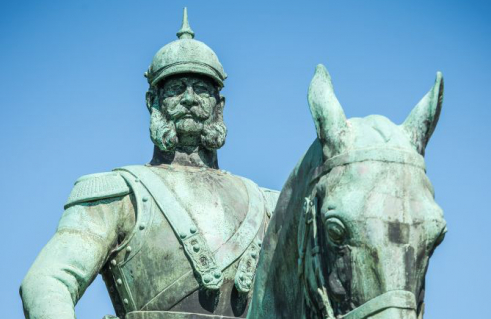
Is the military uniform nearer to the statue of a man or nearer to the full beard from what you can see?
the statue of a man

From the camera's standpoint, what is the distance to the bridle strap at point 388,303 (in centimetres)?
580

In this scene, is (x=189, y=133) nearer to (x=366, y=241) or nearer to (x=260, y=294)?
(x=260, y=294)

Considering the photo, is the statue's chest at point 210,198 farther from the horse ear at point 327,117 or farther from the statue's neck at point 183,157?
the horse ear at point 327,117

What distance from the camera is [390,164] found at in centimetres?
614

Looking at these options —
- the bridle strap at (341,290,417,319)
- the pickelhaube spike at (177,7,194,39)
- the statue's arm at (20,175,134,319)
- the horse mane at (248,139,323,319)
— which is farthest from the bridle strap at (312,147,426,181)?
the pickelhaube spike at (177,7,194,39)

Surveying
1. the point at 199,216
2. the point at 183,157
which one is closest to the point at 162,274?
the point at 199,216

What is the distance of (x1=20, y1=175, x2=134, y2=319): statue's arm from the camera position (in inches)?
357

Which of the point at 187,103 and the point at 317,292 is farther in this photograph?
the point at 187,103

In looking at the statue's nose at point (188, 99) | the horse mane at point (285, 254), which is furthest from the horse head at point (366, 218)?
the statue's nose at point (188, 99)

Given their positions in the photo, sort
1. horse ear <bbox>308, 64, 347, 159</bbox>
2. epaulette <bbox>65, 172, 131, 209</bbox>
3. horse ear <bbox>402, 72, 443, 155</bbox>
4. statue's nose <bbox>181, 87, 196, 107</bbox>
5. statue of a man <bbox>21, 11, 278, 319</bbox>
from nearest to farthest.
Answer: horse ear <bbox>308, 64, 347, 159</bbox>, horse ear <bbox>402, 72, 443, 155</bbox>, statue of a man <bbox>21, 11, 278, 319</bbox>, epaulette <bbox>65, 172, 131, 209</bbox>, statue's nose <bbox>181, 87, 196, 107</bbox>

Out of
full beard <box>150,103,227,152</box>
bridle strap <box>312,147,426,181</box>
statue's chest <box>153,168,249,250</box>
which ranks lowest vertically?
bridle strap <box>312,147,426,181</box>

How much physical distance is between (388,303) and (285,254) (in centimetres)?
104

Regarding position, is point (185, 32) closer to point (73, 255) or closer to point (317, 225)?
point (73, 255)

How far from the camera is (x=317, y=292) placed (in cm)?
620
